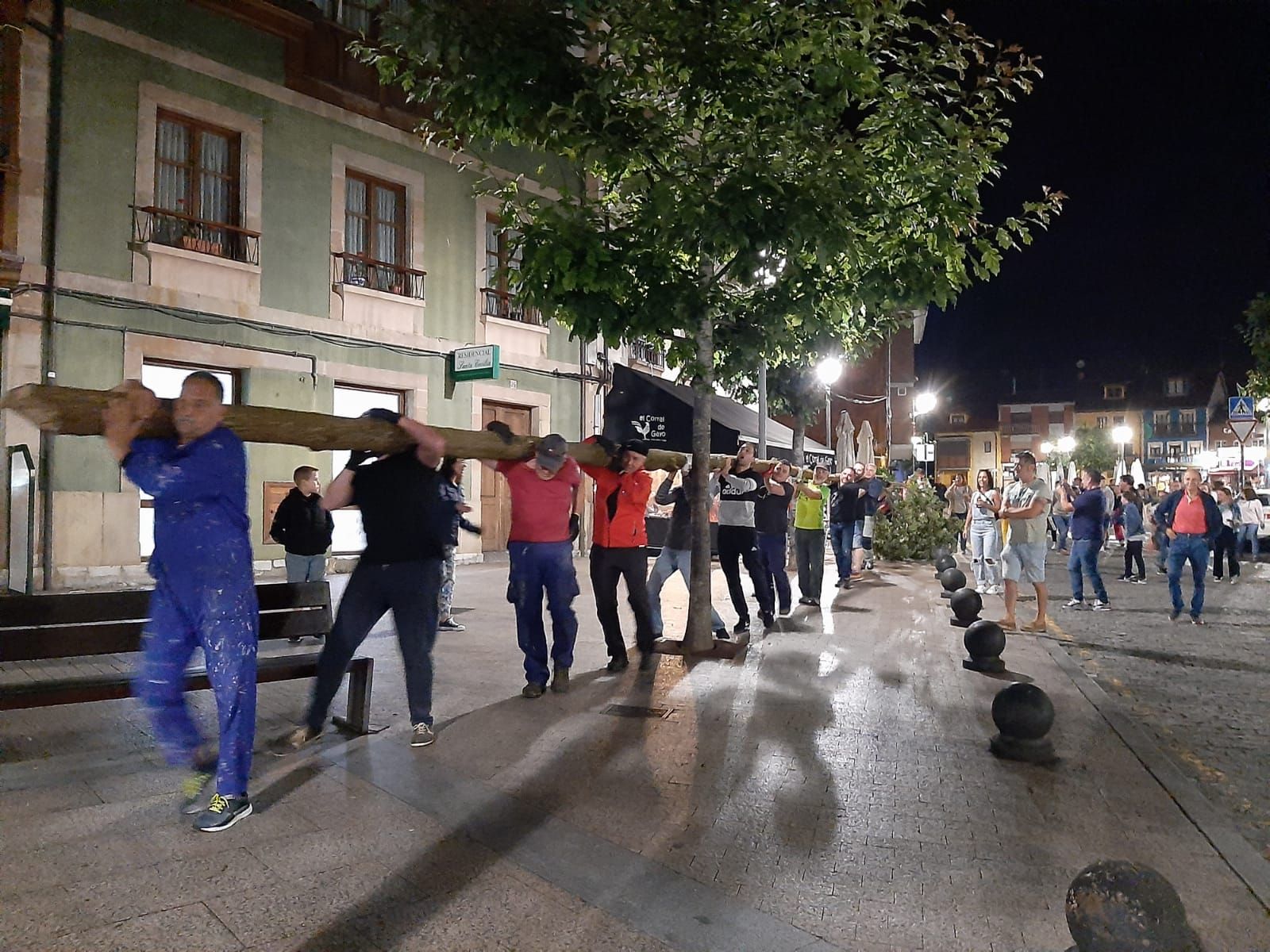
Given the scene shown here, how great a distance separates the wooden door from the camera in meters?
16.5

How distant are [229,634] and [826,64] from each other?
583cm

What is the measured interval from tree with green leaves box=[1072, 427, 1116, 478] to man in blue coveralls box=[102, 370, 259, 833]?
69601 mm

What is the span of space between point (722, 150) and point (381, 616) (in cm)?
456

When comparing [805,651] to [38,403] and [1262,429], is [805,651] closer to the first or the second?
[38,403]

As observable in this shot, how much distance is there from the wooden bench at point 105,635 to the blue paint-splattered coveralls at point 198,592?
18.3 inches

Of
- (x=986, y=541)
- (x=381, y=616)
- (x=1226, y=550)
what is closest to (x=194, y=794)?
(x=381, y=616)

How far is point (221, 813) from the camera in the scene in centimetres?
362

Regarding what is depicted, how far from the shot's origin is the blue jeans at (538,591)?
591 cm

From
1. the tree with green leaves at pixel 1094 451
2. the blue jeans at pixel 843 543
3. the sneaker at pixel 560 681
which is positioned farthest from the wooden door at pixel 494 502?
the tree with green leaves at pixel 1094 451

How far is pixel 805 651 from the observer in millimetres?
7895

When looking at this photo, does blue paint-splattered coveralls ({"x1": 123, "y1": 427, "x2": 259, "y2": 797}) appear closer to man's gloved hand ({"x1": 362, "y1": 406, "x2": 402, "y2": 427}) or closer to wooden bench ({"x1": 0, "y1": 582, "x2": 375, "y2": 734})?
wooden bench ({"x1": 0, "y1": 582, "x2": 375, "y2": 734})

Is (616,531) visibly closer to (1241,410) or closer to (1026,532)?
(1026,532)

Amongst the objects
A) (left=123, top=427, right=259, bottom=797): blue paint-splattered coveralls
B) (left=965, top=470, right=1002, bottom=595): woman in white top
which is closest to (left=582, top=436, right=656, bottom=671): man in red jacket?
(left=123, top=427, right=259, bottom=797): blue paint-splattered coveralls

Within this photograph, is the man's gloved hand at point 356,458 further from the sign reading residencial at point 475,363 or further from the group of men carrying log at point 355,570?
the sign reading residencial at point 475,363
